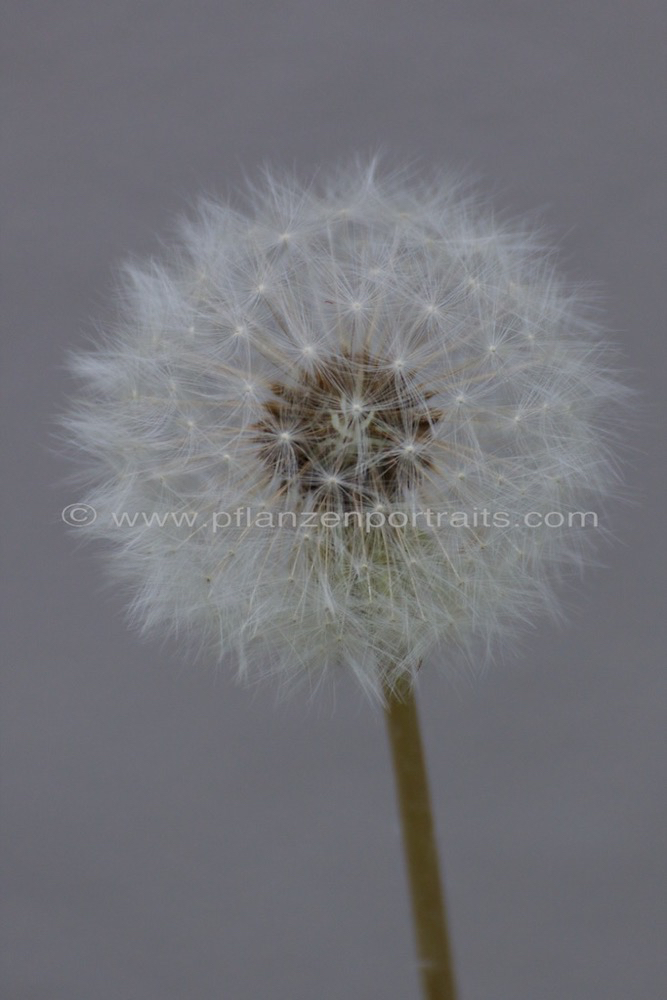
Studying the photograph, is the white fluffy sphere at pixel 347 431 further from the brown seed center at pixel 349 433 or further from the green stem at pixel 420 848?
the green stem at pixel 420 848

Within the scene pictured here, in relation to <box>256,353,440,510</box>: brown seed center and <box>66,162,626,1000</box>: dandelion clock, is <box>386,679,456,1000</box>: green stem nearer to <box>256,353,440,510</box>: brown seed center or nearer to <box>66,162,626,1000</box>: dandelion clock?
<box>66,162,626,1000</box>: dandelion clock

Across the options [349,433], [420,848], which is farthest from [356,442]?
[420,848]

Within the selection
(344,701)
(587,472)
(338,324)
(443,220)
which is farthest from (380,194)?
Answer: (344,701)

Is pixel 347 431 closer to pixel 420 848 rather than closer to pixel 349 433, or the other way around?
pixel 349 433

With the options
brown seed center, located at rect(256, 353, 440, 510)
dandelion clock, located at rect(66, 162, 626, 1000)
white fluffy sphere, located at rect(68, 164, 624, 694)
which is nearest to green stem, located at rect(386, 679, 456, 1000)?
dandelion clock, located at rect(66, 162, 626, 1000)

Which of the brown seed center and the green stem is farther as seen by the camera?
the green stem

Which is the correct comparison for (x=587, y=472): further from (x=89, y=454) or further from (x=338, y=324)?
(x=89, y=454)

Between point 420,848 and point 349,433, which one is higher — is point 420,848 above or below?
below
